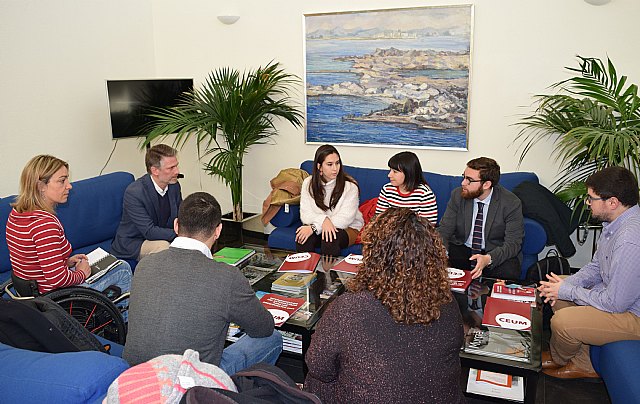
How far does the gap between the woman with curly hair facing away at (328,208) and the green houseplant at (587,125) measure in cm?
141

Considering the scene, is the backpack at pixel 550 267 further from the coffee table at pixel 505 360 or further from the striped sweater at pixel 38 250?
the striped sweater at pixel 38 250

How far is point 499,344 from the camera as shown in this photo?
7.68 feet

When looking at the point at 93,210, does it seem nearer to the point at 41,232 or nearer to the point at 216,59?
the point at 41,232

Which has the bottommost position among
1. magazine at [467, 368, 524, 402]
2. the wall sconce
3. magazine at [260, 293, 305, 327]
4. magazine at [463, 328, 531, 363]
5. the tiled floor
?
the tiled floor

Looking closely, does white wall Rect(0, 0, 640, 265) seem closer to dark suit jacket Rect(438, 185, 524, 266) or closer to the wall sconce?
the wall sconce

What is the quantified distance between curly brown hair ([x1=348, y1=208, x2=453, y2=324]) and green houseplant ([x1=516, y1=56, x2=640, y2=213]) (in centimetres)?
206

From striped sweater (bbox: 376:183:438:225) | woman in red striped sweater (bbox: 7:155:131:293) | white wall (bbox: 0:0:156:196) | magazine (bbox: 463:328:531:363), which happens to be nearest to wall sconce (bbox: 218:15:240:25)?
white wall (bbox: 0:0:156:196)

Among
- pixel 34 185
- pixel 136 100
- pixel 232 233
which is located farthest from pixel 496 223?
pixel 136 100

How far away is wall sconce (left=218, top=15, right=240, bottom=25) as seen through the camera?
17.9 ft

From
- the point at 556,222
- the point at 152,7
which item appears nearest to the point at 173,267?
the point at 556,222

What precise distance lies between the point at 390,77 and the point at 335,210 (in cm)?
140

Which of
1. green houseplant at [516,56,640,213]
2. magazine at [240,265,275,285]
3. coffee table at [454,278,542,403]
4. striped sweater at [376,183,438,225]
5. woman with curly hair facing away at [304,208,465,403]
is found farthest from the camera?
striped sweater at [376,183,438,225]

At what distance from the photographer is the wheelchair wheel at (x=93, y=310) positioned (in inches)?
106

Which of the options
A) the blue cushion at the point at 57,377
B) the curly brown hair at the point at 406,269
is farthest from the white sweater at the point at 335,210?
the blue cushion at the point at 57,377
